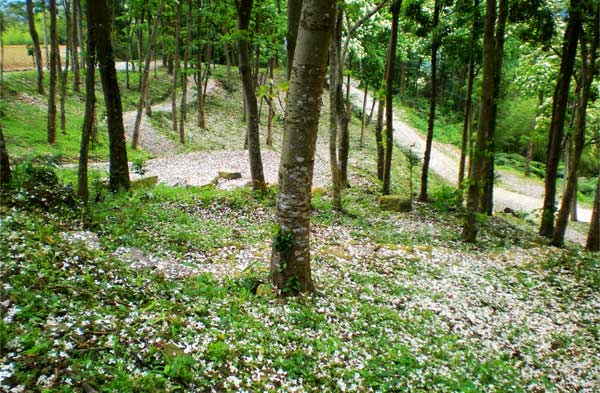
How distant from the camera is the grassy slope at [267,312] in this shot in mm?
4016

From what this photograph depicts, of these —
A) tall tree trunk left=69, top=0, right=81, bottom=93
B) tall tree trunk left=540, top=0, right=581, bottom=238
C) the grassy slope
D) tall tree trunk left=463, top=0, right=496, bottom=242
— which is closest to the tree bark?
tall tree trunk left=69, top=0, right=81, bottom=93

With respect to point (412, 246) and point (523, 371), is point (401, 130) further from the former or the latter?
point (523, 371)

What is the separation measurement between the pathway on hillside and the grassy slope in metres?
13.6

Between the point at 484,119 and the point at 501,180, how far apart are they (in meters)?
21.7

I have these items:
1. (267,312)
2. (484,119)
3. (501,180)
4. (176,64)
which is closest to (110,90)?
(267,312)

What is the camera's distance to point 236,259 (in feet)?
26.7

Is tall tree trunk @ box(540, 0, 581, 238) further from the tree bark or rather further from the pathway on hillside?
the tree bark

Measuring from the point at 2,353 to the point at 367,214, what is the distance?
11.3 meters

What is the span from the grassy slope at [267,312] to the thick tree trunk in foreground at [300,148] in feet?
1.66

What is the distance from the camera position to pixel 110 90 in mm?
10555

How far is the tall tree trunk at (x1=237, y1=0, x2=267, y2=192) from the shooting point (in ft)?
37.8

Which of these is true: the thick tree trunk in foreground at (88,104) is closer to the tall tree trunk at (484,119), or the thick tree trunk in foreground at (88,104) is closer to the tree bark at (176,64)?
the tall tree trunk at (484,119)

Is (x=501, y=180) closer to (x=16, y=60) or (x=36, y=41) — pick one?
(x=36, y=41)

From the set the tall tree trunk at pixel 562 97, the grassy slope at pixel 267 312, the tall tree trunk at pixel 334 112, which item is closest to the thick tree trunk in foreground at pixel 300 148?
the grassy slope at pixel 267 312
